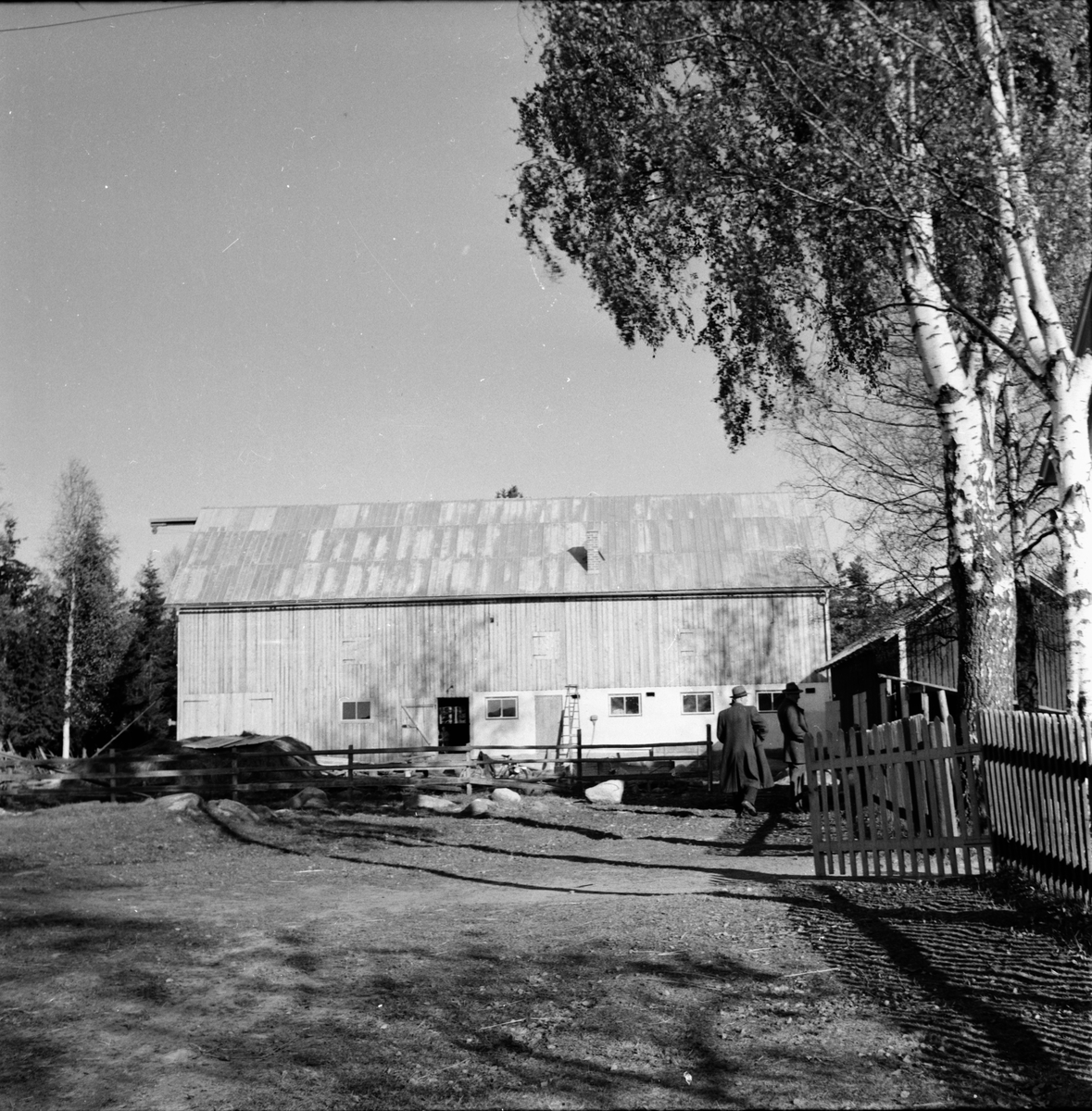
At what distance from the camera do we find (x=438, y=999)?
6.29m

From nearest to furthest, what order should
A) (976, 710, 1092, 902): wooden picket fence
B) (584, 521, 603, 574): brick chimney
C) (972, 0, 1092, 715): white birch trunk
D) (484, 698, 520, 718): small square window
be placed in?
(976, 710, 1092, 902): wooden picket fence → (972, 0, 1092, 715): white birch trunk → (484, 698, 520, 718): small square window → (584, 521, 603, 574): brick chimney

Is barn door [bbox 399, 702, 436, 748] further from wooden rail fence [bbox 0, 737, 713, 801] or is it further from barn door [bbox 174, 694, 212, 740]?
wooden rail fence [bbox 0, 737, 713, 801]

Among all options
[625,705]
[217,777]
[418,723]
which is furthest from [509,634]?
[217,777]

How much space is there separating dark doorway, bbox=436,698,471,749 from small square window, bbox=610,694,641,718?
444cm

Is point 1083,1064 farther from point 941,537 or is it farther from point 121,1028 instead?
point 941,537

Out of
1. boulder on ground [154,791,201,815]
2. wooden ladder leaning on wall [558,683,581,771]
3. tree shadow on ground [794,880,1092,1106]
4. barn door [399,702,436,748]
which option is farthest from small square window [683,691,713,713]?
tree shadow on ground [794,880,1092,1106]

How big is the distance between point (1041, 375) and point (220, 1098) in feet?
31.5

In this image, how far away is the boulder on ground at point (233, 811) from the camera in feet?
61.3

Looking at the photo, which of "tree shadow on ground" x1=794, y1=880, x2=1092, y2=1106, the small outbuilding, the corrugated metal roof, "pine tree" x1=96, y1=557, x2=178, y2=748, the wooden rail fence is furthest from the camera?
"pine tree" x1=96, y1=557, x2=178, y2=748

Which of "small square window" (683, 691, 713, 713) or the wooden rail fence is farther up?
"small square window" (683, 691, 713, 713)

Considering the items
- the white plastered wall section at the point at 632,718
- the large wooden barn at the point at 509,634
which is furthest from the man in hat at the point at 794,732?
the white plastered wall section at the point at 632,718

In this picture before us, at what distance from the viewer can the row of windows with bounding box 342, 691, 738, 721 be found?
36594 mm

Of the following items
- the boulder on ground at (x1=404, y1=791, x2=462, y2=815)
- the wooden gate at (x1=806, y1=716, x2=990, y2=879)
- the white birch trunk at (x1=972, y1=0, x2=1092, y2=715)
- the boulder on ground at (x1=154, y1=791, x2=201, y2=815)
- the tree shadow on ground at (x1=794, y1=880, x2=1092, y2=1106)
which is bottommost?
the boulder on ground at (x1=404, y1=791, x2=462, y2=815)

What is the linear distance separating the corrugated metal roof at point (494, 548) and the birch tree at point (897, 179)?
76.3 feet
